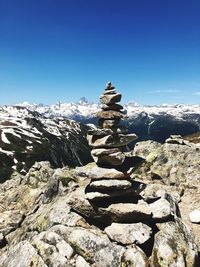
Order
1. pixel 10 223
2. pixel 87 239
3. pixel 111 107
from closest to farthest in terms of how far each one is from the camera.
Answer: pixel 87 239
pixel 111 107
pixel 10 223

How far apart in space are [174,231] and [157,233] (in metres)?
1.49

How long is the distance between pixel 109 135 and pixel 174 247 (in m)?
9.63

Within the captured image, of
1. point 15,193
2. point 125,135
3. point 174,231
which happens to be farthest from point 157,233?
Answer: point 15,193

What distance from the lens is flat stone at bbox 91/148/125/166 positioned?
23.0m

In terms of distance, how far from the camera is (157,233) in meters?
20.9

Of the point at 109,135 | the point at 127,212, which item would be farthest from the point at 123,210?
the point at 109,135

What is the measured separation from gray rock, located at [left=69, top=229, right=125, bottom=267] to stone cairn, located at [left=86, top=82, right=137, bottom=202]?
2.86 meters

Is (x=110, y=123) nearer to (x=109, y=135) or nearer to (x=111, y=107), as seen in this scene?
(x=109, y=135)

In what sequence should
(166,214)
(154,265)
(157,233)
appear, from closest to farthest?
(154,265)
(157,233)
(166,214)

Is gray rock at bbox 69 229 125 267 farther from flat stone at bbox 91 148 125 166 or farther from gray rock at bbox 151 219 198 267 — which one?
flat stone at bbox 91 148 125 166

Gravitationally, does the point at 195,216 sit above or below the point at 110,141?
below

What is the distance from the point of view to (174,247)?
19.5 m

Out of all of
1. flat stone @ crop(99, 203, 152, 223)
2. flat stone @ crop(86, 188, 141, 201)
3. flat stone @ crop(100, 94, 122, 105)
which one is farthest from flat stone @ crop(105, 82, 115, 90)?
flat stone @ crop(99, 203, 152, 223)

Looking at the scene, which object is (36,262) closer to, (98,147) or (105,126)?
(98,147)
